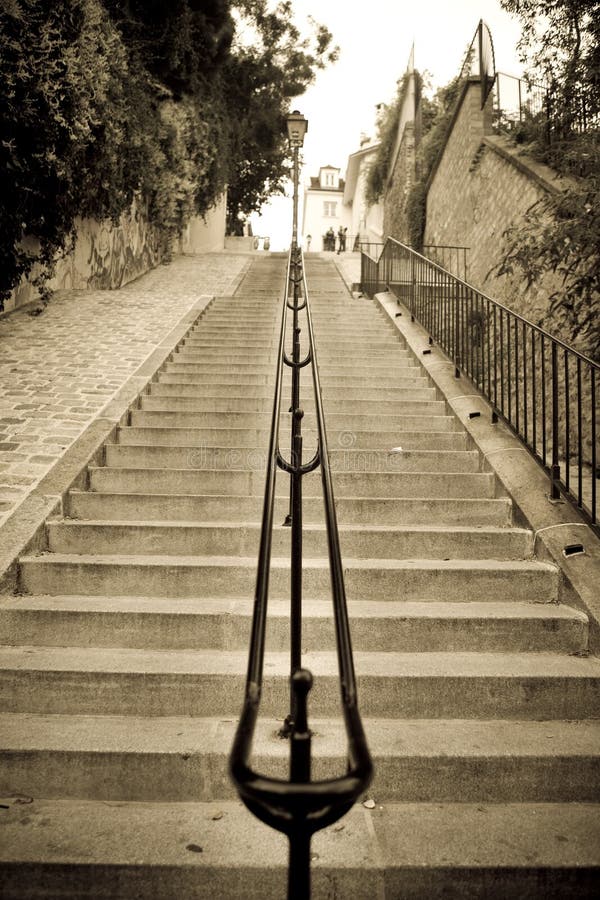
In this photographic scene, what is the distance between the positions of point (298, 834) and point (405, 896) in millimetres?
1275

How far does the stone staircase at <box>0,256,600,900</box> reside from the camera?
2.00 m

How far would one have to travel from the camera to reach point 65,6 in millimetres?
7648

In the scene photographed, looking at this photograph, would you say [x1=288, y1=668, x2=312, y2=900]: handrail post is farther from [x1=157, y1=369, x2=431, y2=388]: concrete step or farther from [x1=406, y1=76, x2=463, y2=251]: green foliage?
[x1=406, y1=76, x2=463, y2=251]: green foliage

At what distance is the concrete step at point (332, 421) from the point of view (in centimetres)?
511

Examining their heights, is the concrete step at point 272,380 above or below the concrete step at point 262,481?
above

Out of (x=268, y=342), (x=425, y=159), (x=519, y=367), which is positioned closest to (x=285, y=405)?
(x=268, y=342)

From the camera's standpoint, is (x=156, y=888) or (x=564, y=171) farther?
(x=564, y=171)

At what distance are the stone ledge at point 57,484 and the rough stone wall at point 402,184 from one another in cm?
1143

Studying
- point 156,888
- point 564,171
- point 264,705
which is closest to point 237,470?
point 264,705

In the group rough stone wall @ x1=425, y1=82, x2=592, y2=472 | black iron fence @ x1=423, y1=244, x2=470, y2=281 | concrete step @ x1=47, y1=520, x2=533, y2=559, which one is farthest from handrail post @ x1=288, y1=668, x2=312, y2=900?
black iron fence @ x1=423, y1=244, x2=470, y2=281

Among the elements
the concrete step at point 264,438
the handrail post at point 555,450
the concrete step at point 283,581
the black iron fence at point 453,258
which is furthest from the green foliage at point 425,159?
the concrete step at point 283,581

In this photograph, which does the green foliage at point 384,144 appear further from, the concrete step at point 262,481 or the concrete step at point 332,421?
the concrete step at point 262,481

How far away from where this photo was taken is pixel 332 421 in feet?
16.7

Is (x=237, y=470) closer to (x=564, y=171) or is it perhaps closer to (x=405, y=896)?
(x=405, y=896)
